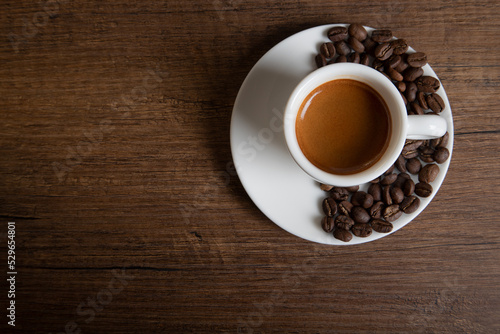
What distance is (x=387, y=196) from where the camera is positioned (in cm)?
100

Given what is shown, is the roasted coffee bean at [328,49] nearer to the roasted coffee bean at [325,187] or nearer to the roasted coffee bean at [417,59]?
the roasted coffee bean at [417,59]

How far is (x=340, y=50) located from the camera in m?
0.97

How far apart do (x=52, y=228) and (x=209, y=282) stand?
515 mm

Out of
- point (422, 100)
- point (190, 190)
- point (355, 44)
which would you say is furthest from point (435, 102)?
point (190, 190)

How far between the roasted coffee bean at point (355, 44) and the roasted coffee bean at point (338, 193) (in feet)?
1.17

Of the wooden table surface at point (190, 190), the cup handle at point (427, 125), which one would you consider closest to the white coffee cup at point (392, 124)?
the cup handle at point (427, 125)

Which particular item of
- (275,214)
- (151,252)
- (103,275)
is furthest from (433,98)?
(103,275)

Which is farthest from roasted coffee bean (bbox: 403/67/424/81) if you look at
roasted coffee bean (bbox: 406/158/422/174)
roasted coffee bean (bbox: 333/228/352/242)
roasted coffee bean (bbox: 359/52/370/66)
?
roasted coffee bean (bbox: 333/228/352/242)

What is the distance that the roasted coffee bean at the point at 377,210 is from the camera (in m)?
1.01

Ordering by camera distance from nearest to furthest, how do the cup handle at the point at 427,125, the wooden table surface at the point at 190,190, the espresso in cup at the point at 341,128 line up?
the cup handle at the point at 427,125, the espresso in cup at the point at 341,128, the wooden table surface at the point at 190,190

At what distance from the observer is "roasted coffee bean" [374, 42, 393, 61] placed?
97cm

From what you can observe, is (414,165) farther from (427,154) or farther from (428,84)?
(428,84)

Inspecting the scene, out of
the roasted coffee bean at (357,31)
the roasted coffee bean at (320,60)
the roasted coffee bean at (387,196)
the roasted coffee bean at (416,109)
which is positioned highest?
the roasted coffee bean at (357,31)

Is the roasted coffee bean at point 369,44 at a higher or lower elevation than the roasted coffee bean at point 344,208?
higher
